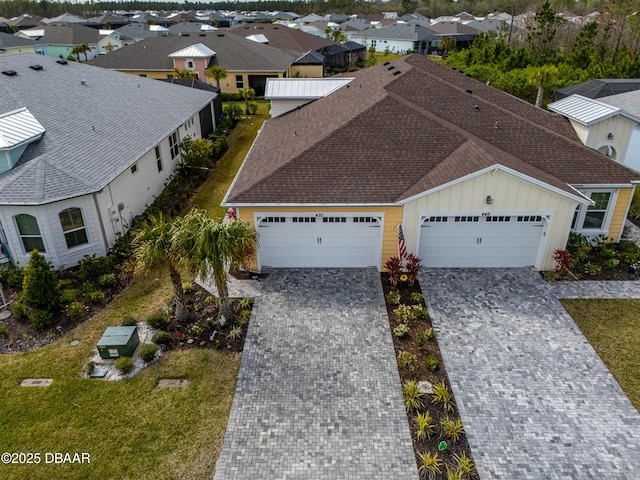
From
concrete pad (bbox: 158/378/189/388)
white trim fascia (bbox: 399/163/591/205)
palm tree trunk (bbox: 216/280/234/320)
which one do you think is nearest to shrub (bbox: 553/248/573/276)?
white trim fascia (bbox: 399/163/591/205)

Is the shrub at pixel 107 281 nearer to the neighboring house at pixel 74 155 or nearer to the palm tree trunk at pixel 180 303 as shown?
the neighboring house at pixel 74 155

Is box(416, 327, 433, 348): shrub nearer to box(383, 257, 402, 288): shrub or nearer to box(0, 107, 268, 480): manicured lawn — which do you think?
box(383, 257, 402, 288): shrub

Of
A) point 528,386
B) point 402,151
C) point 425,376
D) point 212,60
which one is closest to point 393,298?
point 425,376

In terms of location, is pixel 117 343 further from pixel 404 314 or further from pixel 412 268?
pixel 412 268

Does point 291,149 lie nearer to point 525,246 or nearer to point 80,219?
point 80,219

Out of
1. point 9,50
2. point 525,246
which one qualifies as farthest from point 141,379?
point 9,50

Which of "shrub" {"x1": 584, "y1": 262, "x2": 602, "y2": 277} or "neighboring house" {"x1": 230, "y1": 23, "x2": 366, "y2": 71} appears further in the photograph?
"neighboring house" {"x1": 230, "y1": 23, "x2": 366, "y2": 71}
